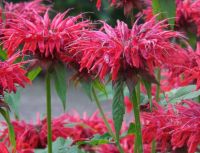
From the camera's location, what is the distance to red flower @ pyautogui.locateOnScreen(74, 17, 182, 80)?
0.98 metres

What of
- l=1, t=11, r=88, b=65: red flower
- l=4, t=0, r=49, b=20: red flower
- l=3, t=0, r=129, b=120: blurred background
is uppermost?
l=4, t=0, r=49, b=20: red flower

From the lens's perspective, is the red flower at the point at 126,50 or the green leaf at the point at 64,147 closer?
the red flower at the point at 126,50

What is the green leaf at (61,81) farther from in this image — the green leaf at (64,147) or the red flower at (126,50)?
the green leaf at (64,147)

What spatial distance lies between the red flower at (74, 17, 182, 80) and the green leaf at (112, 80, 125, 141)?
0.06 feet

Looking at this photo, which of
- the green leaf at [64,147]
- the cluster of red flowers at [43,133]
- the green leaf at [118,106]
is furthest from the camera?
the cluster of red flowers at [43,133]

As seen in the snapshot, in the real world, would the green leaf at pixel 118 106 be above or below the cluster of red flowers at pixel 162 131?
above

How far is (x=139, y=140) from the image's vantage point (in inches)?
40.5

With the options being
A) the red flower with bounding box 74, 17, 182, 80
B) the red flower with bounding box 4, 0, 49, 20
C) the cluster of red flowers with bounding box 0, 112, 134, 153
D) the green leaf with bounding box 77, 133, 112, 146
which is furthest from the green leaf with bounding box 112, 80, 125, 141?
the cluster of red flowers with bounding box 0, 112, 134, 153

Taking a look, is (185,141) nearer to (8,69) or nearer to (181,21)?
(8,69)

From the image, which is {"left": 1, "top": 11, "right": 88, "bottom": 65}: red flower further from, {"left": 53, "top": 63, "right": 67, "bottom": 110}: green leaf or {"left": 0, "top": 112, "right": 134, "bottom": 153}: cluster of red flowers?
{"left": 0, "top": 112, "right": 134, "bottom": 153}: cluster of red flowers

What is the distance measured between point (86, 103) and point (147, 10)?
3.76 metres

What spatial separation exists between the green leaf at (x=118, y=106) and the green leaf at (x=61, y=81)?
4.6 inches

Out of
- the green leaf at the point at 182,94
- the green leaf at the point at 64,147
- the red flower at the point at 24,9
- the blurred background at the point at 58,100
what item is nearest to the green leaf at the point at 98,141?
the green leaf at the point at 64,147

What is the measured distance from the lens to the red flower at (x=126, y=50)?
3.22 ft
